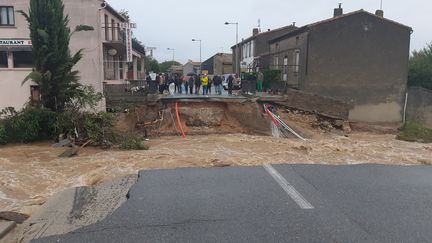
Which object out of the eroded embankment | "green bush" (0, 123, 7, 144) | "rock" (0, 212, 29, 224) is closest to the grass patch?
the eroded embankment

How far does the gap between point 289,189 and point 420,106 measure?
25264mm

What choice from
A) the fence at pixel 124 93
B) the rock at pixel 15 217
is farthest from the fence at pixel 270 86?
the rock at pixel 15 217

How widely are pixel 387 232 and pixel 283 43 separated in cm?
2952

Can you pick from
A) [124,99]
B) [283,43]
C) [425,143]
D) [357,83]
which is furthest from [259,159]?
[283,43]

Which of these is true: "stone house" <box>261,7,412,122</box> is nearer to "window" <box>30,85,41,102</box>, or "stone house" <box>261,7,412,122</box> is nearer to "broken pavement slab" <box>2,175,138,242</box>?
"window" <box>30,85,41,102</box>

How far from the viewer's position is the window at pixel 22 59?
25.2m

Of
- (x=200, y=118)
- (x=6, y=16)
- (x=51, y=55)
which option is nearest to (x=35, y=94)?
(x=51, y=55)

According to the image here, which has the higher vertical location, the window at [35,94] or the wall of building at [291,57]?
the wall of building at [291,57]

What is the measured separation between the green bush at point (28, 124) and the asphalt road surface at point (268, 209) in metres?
8.63

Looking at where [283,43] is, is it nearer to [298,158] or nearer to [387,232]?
[298,158]

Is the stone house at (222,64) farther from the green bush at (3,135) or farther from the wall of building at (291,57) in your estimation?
the green bush at (3,135)

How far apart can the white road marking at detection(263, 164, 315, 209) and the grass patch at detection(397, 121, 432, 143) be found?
15.4 metres

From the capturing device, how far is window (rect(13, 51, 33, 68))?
25234 millimetres

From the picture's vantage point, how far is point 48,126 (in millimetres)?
18031
